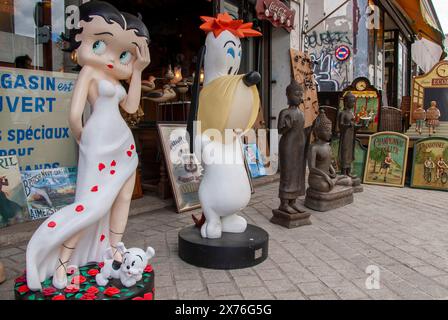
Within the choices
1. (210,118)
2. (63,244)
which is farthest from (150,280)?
(210,118)

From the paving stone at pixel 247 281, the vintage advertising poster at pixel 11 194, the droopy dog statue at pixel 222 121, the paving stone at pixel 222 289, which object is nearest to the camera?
the paving stone at pixel 222 289

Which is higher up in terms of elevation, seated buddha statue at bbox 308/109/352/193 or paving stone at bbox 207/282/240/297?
seated buddha statue at bbox 308/109/352/193

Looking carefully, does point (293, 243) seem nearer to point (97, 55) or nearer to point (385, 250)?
point (385, 250)

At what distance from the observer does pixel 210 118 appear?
2900mm

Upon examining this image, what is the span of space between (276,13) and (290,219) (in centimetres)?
379

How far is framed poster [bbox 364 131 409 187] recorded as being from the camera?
6.40m

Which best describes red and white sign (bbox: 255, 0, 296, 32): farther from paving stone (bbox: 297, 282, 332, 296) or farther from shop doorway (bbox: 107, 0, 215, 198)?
paving stone (bbox: 297, 282, 332, 296)

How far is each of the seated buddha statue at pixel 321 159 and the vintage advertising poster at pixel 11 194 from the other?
10.1 ft

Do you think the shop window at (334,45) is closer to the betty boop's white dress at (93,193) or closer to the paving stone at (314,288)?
the paving stone at (314,288)

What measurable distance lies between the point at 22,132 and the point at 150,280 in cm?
243

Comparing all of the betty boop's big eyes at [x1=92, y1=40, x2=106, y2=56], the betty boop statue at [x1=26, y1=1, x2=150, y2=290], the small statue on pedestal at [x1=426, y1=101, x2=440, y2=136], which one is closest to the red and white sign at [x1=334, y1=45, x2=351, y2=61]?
the small statue on pedestal at [x1=426, y1=101, x2=440, y2=136]

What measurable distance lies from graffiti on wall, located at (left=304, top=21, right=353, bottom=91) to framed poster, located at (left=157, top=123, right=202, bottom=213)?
9.09 meters

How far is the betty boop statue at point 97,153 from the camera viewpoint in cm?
209

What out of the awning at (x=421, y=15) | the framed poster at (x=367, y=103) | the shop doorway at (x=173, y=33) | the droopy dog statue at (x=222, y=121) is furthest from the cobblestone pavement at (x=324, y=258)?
the awning at (x=421, y=15)
